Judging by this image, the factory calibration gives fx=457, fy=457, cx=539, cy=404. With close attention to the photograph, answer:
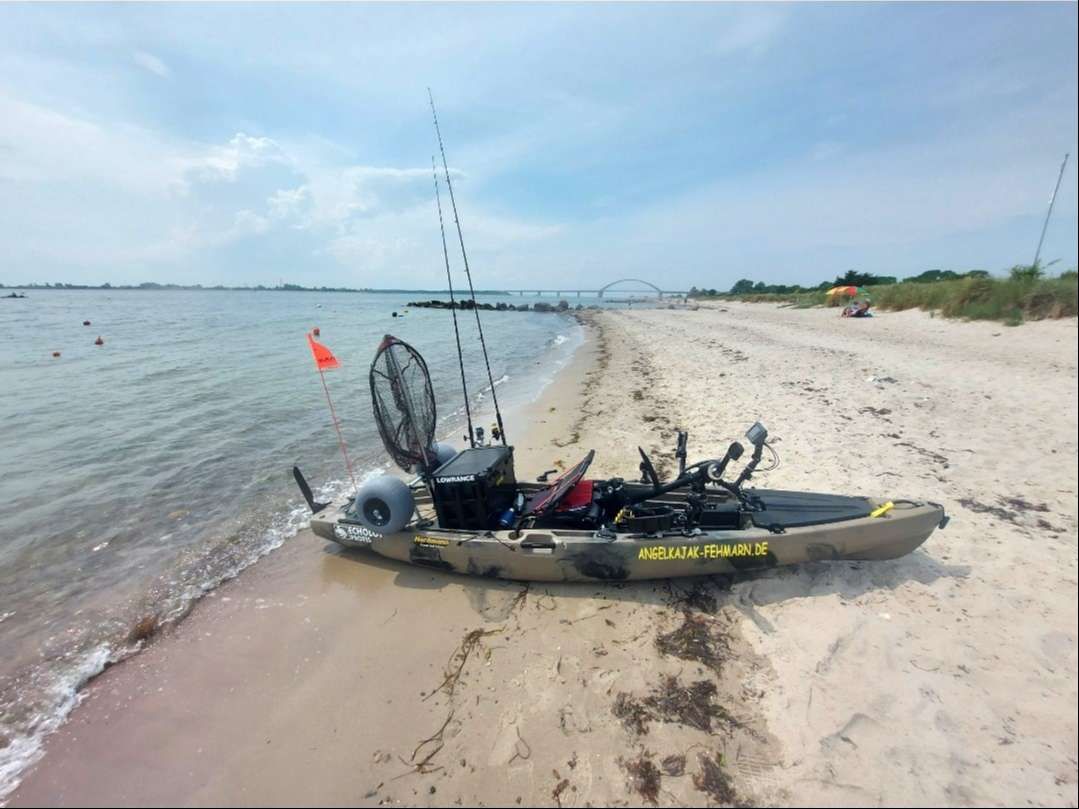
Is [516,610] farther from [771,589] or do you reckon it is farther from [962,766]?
[962,766]

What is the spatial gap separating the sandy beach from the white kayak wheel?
2.55 feet

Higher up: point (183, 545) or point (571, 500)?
point (571, 500)

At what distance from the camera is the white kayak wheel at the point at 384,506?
229 inches

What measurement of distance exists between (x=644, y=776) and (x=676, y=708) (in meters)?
0.65

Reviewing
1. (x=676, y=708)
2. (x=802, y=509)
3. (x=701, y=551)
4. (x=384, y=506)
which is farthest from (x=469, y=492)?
(x=802, y=509)

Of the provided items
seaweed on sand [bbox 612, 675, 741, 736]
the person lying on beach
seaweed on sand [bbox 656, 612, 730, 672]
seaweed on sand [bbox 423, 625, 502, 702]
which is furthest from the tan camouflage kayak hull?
the person lying on beach

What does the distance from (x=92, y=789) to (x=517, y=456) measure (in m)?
7.21

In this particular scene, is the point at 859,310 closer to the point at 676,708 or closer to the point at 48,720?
the point at 676,708

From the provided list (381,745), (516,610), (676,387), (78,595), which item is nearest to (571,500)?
(516,610)

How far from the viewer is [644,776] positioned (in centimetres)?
328

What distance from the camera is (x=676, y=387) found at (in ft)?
47.1

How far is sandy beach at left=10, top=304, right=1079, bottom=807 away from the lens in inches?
116

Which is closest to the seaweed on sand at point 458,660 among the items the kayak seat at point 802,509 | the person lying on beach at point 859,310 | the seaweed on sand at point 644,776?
the seaweed on sand at point 644,776

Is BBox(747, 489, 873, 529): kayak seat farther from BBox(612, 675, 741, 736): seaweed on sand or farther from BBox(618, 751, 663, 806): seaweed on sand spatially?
BBox(618, 751, 663, 806): seaweed on sand
